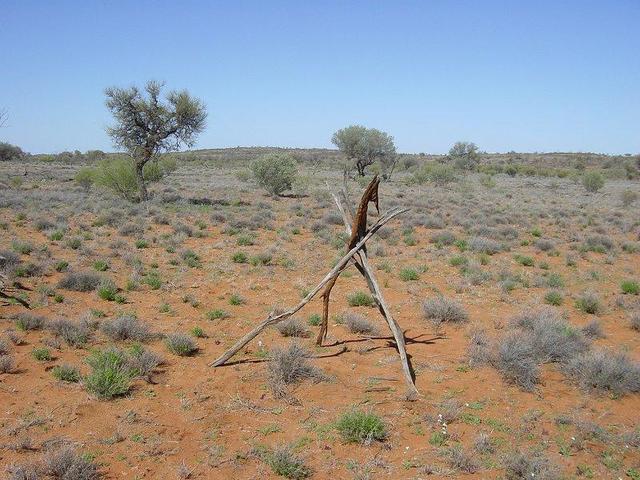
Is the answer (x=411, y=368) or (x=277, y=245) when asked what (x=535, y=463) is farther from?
(x=277, y=245)

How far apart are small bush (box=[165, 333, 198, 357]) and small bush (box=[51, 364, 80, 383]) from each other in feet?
4.87

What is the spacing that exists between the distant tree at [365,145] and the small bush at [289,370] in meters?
43.4

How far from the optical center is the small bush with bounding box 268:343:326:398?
6379 millimetres

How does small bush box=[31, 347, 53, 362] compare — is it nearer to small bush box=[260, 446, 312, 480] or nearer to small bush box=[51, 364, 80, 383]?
small bush box=[51, 364, 80, 383]

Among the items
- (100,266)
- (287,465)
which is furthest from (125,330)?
(100,266)

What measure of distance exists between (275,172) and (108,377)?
81.6 feet

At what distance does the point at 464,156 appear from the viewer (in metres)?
63.4

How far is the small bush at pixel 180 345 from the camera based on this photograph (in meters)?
7.39

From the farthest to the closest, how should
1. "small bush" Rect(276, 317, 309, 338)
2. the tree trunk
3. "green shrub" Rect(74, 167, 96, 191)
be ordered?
1. "green shrub" Rect(74, 167, 96, 191)
2. the tree trunk
3. "small bush" Rect(276, 317, 309, 338)

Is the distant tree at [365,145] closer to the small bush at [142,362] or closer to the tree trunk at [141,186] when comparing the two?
the tree trunk at [141,186]

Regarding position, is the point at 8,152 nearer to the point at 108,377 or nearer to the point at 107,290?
the point at 107,290

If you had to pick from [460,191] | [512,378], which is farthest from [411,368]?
[460,191]

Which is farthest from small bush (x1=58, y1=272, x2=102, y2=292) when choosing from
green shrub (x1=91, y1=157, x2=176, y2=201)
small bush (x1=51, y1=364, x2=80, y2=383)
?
green shrub (x1=91, y1=157, x2=176, y2=201)

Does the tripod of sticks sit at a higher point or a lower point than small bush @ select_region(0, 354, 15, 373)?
higher
